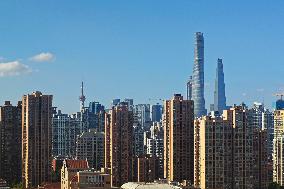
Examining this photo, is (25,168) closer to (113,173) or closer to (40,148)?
(40,148)

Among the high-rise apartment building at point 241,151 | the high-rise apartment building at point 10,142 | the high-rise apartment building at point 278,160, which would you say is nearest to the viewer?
the high-rise apartment building at point 241,151

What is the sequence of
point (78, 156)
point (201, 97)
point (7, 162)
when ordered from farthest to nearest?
point (201, 97), point (78, 156), point (7, 162)

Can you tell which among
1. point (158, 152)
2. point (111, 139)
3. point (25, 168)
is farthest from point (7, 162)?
point (158, 152)

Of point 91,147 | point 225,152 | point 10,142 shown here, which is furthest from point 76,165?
point 91,147

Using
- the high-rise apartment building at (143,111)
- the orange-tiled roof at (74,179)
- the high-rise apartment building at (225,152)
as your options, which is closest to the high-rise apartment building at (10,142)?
the orange-tiled roof at (74,179)

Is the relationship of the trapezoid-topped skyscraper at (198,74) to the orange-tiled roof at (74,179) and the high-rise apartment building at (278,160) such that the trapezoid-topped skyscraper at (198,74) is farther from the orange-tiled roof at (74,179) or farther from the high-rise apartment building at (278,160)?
the orange-tiled roof at (74,179)

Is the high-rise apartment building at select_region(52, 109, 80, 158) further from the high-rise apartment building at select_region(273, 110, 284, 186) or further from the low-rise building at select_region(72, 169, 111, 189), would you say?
the low-rise building at select_region(72, 169, 111, 189)
